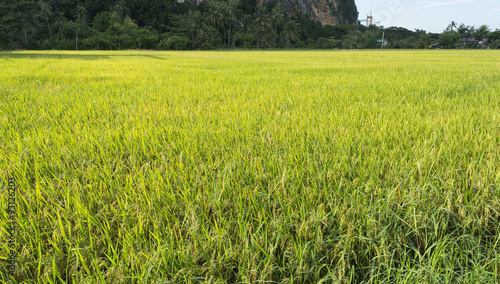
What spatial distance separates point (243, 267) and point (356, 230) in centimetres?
41

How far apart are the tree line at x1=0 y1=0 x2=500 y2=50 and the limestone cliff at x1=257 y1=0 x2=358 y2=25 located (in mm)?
17318

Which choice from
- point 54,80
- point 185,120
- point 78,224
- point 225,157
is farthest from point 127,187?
point 54,80

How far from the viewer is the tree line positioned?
145 ft

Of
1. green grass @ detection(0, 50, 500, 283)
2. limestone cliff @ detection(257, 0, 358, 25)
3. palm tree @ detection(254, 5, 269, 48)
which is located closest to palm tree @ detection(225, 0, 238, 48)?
palm tree @ detection(254, 5, 269, 48)

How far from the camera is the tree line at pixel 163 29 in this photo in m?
44.3

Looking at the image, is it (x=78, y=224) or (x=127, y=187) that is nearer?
(x=78, y=224)

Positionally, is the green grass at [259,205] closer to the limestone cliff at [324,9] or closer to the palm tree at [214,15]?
the palm tree at [214,15]

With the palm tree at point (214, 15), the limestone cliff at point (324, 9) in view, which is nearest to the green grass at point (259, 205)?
the palm tree at point (214, 15)

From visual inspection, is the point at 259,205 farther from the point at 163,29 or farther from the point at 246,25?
the point at 246,25

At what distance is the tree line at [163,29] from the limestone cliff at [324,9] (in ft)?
56.8

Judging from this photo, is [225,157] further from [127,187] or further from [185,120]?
[185,120]

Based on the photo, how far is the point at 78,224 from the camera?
2.94 feet

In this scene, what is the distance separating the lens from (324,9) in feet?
443

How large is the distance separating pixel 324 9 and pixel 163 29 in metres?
96.9
